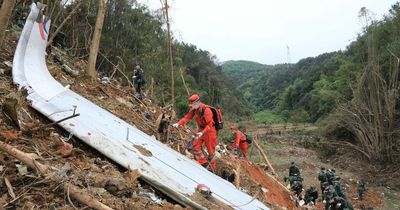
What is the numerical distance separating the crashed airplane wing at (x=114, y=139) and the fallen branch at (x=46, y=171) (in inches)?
40.2

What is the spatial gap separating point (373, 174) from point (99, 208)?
68.3ft

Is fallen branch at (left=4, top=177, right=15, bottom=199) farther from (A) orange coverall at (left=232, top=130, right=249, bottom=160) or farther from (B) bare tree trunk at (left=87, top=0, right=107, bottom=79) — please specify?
(A) orange coverall at (left=232, top=130, right=249, bottom=160)

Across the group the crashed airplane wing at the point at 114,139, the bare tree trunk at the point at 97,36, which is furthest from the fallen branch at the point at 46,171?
the bare tree trunk at the point at 97,36

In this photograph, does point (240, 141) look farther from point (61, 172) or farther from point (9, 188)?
point (9, 188)

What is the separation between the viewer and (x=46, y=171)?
12.6 ft

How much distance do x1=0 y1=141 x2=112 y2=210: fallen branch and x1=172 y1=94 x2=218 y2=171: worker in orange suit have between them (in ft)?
12.1

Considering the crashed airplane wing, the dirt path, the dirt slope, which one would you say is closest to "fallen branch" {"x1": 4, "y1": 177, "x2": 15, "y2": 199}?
the dirt slope

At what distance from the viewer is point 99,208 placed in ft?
11.7

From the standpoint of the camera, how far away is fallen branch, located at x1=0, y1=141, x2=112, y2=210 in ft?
11.8

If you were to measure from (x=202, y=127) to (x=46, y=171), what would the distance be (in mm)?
4140

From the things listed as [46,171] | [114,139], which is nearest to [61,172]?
[46,171]

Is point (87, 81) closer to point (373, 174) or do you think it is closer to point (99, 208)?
point (99, 208)

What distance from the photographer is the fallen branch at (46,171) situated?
359 centimetres

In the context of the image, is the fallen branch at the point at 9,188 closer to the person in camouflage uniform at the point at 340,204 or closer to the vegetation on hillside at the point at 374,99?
the person in camouflage uniform at the point at 340,204
